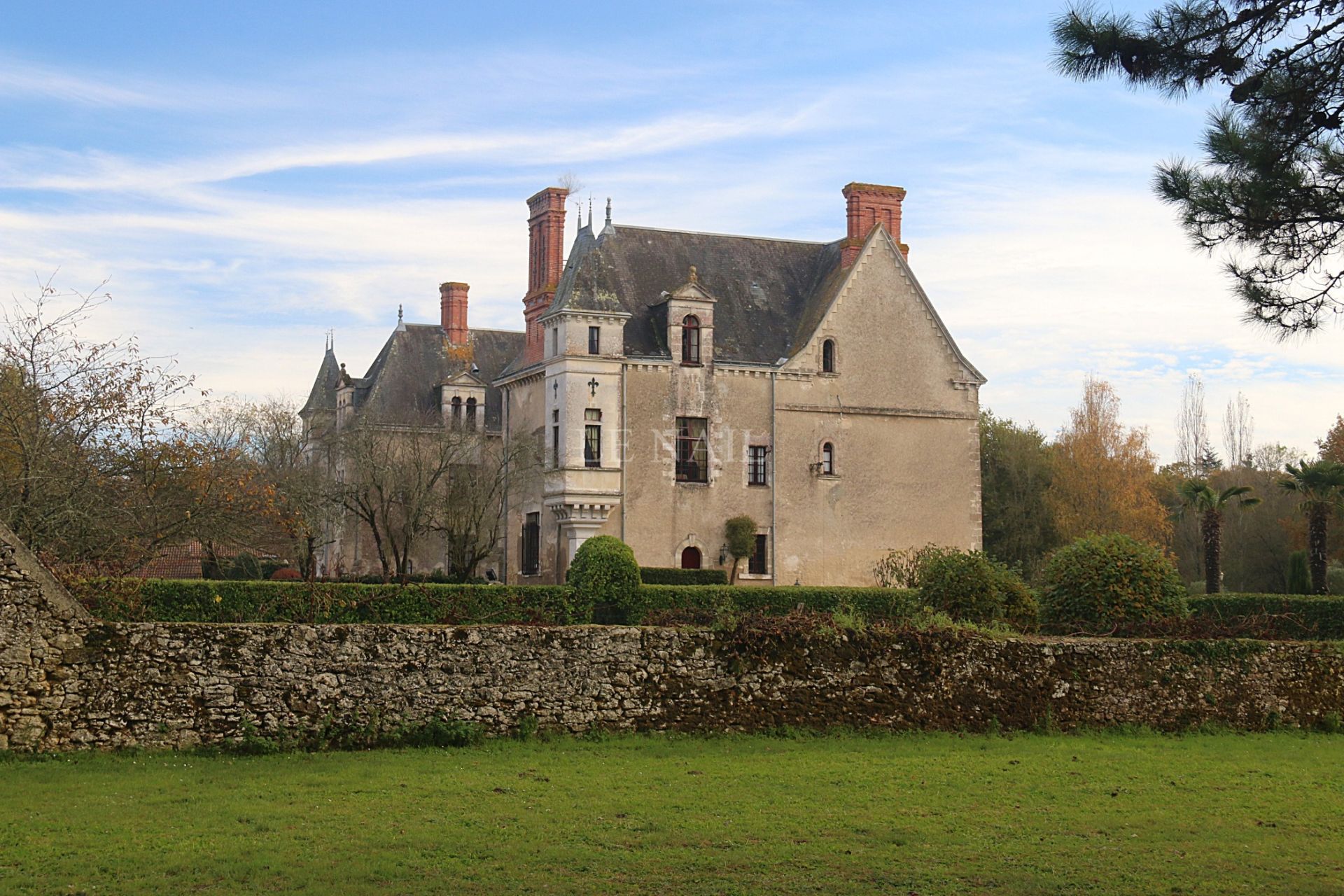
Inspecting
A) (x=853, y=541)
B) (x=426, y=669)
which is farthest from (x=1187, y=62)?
(x=853, y=541)

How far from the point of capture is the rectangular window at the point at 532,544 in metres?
44.9

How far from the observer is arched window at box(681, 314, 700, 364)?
144ft

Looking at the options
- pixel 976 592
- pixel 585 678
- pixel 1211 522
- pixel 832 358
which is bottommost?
pixel 585 678

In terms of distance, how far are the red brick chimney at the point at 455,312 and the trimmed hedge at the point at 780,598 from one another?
86.2 ft

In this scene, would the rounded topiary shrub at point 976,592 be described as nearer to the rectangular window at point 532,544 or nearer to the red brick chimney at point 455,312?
the rectangular window at point 532,544

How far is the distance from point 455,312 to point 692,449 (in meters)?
16.3

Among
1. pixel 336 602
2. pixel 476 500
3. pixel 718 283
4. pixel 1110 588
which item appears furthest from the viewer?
pixel 718 283

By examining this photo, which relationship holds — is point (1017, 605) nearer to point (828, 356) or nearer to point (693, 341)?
point (693, 341)

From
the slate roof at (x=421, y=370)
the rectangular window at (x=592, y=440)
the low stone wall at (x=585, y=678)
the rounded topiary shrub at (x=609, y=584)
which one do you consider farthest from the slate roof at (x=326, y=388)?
the low stone wall at (x=585, y=678)

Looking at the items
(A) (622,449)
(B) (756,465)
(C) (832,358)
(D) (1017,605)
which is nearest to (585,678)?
(D) (1017,605)

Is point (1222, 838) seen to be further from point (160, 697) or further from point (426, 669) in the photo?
point (160, 697)

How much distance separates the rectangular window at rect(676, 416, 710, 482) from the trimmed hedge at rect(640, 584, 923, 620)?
1101 cm

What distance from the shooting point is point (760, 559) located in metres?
44.0

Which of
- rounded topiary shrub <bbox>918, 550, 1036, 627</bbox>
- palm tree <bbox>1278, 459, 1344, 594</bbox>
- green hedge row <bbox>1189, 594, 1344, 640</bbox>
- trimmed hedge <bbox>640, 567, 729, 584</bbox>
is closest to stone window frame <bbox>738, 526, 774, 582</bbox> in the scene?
trimmed hedge <bbox>640, 567, 729, 584</bbox>
